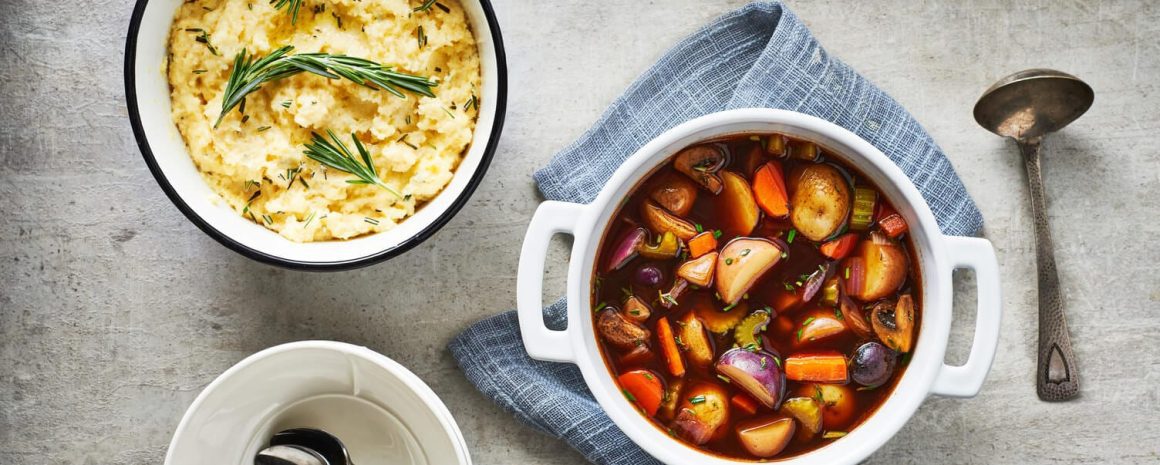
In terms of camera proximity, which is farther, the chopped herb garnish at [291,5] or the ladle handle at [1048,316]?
the ladle handle at [1048,316]

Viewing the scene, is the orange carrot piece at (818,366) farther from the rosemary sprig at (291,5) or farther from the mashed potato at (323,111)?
the rosemary sprig at (291,5)

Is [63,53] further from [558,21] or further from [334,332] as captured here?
[558,21]

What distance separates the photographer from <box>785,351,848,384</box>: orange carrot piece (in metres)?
1.65

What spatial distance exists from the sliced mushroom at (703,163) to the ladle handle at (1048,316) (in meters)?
0.81

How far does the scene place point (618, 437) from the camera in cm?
194

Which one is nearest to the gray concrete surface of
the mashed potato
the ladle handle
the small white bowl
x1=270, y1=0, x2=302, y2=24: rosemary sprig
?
the ladle handle

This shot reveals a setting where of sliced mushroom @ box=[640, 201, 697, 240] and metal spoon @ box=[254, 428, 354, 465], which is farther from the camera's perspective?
metal spoon @ box=[254, 428, 354, 465]

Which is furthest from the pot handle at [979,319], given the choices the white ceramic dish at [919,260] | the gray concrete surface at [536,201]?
the gray concrete surface at [536,201]

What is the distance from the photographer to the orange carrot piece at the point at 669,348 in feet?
5.43

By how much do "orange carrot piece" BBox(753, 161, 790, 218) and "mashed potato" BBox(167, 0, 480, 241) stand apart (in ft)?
1.95

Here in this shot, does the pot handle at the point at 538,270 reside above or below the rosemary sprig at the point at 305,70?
below

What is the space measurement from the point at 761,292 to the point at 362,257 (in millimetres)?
785

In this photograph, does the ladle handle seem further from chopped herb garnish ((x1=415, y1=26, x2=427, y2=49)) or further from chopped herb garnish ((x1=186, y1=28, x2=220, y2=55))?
chopped herb garnish ((x1=186, y1=28, x2=220, y2=55))

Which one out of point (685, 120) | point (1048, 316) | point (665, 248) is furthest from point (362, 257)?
point (1048, 316)
